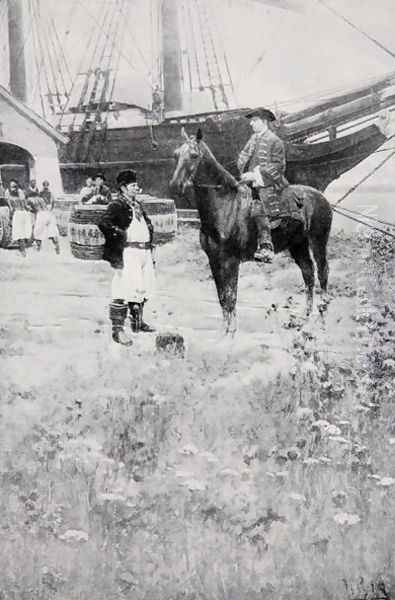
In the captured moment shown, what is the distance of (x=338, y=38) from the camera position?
11.5 feet

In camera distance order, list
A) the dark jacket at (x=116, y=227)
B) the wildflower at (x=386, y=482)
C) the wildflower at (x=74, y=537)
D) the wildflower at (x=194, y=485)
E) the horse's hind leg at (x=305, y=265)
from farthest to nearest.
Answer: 1. the horse's hind leg at (x=305, y=265)
2. the dark jacket at (x=116, y=227)
3. the wildflower at (x=386, y=482)
4. the wildflower at (x=194, y=485)
5. the wildflower at (x=74, y=537)

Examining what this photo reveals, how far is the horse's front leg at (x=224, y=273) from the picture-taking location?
3338 millimetres

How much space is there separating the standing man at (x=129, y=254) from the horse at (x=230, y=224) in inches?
8.5

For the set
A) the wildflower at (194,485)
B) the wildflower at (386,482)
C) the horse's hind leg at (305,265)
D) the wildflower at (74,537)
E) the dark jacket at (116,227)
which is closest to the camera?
the wildflower at (74,537)

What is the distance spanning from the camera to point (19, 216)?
3.36m

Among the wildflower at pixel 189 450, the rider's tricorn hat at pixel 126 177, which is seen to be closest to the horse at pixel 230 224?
the rider's tricorn hat at pixel 126 177

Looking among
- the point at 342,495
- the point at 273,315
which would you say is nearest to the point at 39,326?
the point at 273,315

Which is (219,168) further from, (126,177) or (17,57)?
(17,57)

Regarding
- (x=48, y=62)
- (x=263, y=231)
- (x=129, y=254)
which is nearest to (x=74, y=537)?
(x=129, y=254)

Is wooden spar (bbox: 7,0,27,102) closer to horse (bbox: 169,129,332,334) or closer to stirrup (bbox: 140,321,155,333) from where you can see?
horse (bbox: 169,129,332,334)

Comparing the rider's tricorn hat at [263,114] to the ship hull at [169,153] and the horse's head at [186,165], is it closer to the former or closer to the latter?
the ship hull at [169,153]

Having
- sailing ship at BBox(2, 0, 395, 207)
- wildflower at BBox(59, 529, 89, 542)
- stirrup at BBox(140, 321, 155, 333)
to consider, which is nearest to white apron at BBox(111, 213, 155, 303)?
stirrup at BBox(140, 321, 155, 333)

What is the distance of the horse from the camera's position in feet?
10.9

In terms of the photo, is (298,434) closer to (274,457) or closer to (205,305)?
(274,457)
